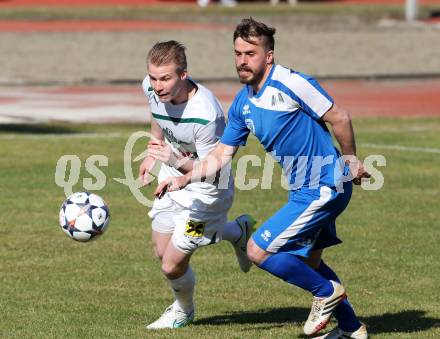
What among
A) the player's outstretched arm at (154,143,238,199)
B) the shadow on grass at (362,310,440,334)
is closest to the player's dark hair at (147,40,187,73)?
the player's outstretched arm at (154,143,238,199)

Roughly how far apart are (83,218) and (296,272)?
195cm

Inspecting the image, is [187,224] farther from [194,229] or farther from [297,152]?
[297,152]

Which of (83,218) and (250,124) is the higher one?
(250,124)

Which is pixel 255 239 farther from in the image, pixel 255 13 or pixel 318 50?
pixel 255 13

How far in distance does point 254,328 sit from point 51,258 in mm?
3065

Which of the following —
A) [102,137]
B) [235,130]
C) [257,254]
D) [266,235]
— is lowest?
[102,137]

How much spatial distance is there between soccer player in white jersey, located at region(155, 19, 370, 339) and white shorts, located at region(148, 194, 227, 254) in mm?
779

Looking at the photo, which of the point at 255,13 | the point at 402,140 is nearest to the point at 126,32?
the point at 255,13

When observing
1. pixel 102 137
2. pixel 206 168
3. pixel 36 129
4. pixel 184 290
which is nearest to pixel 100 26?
pixel 36 129

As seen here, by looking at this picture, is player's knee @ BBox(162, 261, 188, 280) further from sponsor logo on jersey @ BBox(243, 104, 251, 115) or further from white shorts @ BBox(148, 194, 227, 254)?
sponsor logo on jersey @ BBox(243, 104, 251, 115)

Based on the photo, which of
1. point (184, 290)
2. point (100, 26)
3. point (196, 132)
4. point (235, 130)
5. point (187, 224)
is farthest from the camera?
point (100, 26)

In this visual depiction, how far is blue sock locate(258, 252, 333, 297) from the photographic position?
26.3ft

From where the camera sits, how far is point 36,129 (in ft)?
64.7

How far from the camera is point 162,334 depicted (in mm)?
8609
